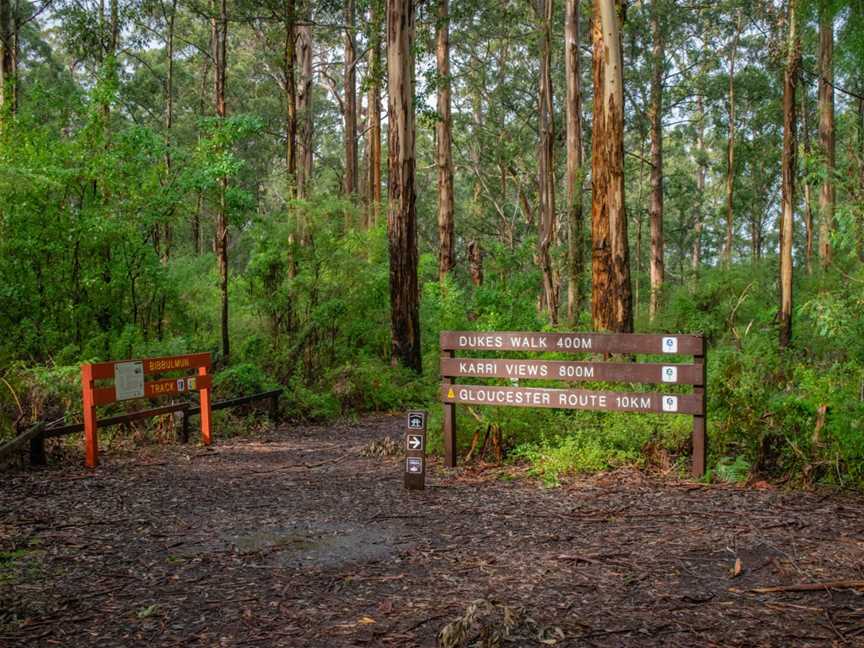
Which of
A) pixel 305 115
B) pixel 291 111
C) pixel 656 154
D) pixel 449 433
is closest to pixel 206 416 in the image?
pixel 449 433

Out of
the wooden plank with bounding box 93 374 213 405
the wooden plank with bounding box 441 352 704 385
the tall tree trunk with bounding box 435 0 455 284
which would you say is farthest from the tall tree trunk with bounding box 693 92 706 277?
the wooden plank with bounding box 441 352 704 385

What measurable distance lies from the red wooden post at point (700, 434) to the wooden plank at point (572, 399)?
2.5 inches

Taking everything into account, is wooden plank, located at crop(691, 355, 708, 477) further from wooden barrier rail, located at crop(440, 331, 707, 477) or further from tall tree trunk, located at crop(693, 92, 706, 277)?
tall tree trunk, located at crop(693, 92, 706, 277)

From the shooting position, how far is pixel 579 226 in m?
20.4

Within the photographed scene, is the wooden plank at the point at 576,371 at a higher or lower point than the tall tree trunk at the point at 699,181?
lower

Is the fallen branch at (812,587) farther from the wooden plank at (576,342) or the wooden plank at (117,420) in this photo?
the wooden plank at (117,420)

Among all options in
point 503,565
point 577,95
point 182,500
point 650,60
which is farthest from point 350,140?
point 503,565

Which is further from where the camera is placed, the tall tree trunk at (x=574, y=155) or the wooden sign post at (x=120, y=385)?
the tall tree trunk at (x=574, y=155)

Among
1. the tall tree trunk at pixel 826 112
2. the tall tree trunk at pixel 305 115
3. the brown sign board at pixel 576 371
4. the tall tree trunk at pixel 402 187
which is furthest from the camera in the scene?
the tall tree trunk at pixel 826 112

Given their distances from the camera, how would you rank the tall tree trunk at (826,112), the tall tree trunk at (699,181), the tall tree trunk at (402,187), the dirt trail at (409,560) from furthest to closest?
1. the tall tree trunk at (699,181)
2. the tall tree trunk at (826,112)
3. the tall tree trunk at (402,187)
4. the dirt trail at (409,560)

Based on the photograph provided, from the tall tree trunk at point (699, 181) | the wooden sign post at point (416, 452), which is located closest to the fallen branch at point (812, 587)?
the wooden sign post at point (416, 452)

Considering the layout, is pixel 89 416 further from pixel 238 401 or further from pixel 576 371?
pixel 576 371

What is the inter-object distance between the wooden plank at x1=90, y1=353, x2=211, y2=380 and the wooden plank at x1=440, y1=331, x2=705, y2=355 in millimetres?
3342

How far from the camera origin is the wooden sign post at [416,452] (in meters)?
6.86
